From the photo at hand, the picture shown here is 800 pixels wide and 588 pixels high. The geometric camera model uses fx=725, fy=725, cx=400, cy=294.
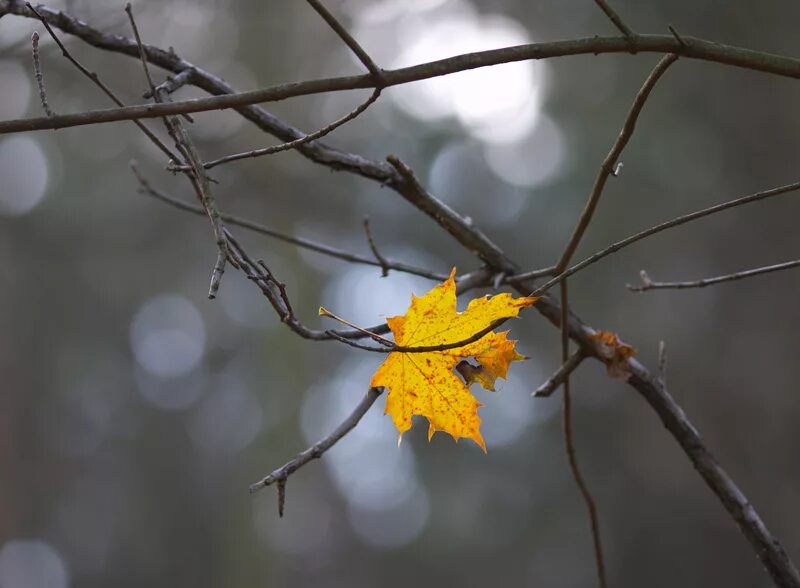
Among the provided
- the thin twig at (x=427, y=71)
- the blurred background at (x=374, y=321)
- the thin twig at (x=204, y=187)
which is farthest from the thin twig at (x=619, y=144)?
the blurred background at (x=374, y=321)

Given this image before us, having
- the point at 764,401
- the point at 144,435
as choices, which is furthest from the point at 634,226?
the point at 144,435

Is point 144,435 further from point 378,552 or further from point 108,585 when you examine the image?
point 378,552

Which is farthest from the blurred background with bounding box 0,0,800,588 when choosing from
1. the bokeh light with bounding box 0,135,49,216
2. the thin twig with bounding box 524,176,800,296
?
the thin twig with bounding box 524,176,800,296

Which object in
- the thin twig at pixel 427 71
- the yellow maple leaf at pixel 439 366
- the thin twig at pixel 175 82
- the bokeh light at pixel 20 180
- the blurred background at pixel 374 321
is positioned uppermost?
the bokeh light at pixel 20 180

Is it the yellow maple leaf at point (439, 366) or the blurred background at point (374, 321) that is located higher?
the blurred background at point (374, 321)

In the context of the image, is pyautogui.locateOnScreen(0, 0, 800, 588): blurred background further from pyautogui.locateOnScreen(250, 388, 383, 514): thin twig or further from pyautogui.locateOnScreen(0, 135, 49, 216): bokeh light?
pyautogui.locateOnScreen(250, 388, 383, 514): thin twig

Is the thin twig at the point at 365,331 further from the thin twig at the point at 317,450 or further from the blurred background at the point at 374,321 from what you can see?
the blurred background at the point at 374,321

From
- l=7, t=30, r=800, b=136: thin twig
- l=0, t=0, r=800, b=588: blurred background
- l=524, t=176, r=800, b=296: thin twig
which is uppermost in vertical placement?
l=0, t=0, r=800, b=588: blurred background
